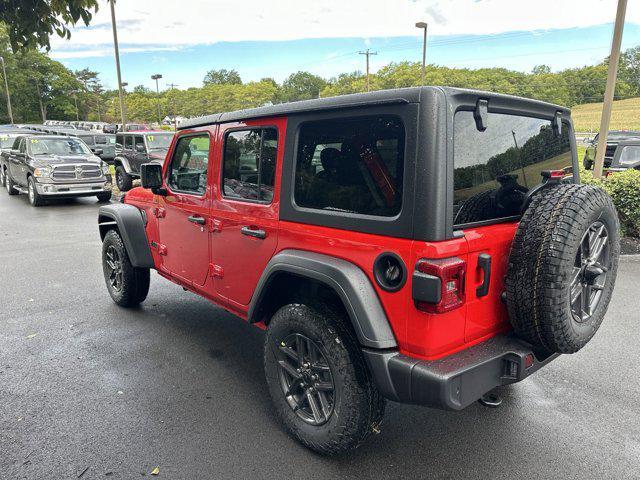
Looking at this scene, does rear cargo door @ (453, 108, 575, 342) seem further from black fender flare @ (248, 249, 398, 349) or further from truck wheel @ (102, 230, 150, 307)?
truck wheel @ (102, 230, 150, 307)

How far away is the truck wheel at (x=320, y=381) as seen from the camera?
2.41m

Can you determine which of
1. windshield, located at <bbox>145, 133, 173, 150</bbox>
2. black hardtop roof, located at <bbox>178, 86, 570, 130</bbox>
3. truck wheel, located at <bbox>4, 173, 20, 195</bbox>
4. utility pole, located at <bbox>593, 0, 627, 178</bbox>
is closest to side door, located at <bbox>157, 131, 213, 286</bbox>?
black hardtop roof, located at <bbox>178, 86, 570, 130</bbox>

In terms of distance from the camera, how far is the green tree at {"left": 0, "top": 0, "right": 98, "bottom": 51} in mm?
3166

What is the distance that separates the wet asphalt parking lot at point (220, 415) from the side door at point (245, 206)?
803mm

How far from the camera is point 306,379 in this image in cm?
271

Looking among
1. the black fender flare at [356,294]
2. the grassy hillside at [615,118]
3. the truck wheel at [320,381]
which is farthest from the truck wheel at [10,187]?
the grassy hillside at [615,118]

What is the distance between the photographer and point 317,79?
106m

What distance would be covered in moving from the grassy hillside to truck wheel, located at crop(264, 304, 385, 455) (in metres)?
47.5

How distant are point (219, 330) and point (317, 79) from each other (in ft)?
354

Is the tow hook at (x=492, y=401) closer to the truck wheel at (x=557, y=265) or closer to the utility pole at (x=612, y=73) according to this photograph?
the truck wheel at (x=557, y=265)

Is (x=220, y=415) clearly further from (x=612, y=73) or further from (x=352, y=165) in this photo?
(x=612, y=73)

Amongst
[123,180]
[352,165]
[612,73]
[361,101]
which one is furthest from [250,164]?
A: [123,180]

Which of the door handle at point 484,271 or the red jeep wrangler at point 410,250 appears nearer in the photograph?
the red jeep wrangler at point 410,250

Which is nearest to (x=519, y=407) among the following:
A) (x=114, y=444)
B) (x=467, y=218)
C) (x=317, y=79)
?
(x=467, y=218)
